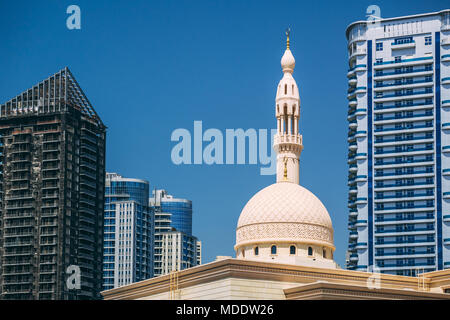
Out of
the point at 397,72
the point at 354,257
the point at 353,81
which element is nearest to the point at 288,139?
the point at 354,257

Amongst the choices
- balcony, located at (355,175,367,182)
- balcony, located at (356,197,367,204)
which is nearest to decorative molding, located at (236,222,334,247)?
balcony, located at (356,197,367,204)

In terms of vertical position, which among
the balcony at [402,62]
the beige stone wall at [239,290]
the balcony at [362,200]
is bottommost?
the beige stone wall at [239,290]

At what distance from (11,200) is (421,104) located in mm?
52824

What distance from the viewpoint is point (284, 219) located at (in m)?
57.8

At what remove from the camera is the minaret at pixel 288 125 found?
214 ft

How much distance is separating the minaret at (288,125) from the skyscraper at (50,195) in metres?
39.9

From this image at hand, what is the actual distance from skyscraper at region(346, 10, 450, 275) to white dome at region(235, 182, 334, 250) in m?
51.2

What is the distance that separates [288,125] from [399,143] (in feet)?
161

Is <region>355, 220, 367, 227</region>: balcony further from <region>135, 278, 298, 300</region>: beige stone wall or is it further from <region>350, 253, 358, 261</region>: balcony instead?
<region>135, 278, 298, 300</region>: beige stone wall

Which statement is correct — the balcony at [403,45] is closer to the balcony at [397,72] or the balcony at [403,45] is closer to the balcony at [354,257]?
the balcony at [397,72]

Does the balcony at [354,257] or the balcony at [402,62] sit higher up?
the balcony at [402,62]

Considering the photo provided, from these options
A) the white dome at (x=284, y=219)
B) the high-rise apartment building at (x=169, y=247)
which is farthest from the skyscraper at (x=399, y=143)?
the white dome at (x=284, y=219)

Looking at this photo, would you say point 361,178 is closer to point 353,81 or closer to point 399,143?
point 399,143
